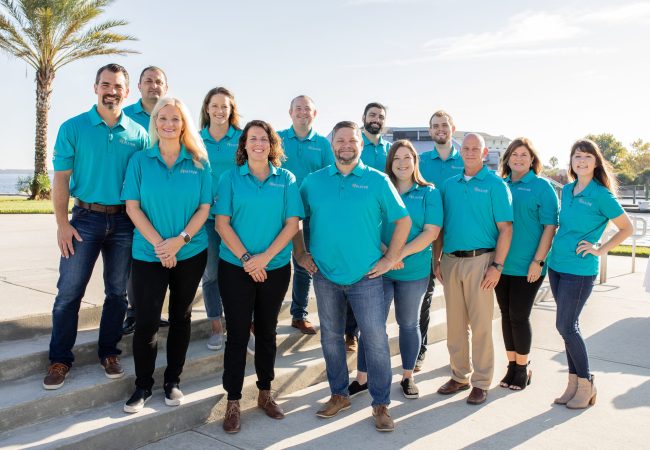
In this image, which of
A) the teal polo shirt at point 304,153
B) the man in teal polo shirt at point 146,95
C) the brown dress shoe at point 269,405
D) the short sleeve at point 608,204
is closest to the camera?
the brown dress shoe at point 269,405

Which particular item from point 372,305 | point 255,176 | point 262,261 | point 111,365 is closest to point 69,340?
point 111,365

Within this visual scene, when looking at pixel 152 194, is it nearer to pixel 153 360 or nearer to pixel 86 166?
pixel 86 166

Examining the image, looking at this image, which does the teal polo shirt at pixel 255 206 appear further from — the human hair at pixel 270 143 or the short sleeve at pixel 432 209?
the short sleeve at pixel 432 209

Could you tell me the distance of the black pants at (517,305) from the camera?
465cm

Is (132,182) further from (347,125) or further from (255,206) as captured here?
(347,125)

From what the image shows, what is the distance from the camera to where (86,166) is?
383cm

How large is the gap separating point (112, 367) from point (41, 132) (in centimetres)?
2289

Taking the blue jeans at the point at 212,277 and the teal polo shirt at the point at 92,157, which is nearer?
the teal polo shirt at the point at 92,157

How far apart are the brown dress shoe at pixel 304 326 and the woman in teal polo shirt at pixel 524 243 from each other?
172 cm

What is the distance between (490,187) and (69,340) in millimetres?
3191

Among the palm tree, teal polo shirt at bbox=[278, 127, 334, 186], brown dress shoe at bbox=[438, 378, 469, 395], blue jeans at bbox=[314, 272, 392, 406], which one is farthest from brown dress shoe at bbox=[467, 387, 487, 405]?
the palm tree

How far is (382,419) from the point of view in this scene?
3982 millimetres

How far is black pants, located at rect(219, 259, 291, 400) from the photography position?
3879 millimetres

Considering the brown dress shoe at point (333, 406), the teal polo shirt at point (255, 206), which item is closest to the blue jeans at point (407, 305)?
the brown dress shoe at point (333, 406)
